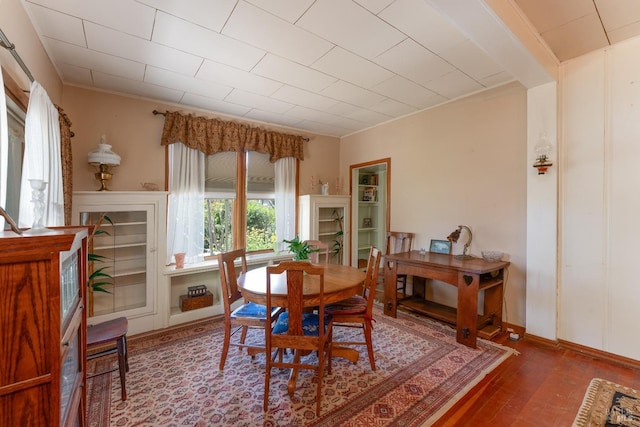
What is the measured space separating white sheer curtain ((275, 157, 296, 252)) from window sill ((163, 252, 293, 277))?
0.25 m

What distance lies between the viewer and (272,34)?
2.04m

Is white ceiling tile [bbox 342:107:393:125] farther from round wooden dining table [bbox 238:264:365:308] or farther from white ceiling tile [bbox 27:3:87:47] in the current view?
white ceiling tile [bbox 27:3:87:47]

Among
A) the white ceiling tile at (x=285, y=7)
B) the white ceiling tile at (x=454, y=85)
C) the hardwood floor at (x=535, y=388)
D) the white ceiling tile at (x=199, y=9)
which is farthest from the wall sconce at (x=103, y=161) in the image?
the hardwood floor at (x=535, y=388)

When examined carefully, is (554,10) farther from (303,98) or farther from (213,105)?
(213,105)

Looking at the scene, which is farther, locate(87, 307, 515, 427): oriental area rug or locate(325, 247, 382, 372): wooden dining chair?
locate(325, 247, 382, 372): wooden dining chair

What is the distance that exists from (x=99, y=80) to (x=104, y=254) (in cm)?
178

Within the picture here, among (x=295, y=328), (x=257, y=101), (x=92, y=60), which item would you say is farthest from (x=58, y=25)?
(x=295, y=328)

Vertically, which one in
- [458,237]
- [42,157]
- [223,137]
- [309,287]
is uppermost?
[223,137]

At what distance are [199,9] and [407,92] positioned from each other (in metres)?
2.22

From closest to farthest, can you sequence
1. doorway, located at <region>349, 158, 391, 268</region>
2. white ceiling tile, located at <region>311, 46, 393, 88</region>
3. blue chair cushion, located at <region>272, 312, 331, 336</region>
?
blue chair cushion, located at <region>272, 312, 331, 336</region> → white ceiling tile, located at <region>311, 46, 393, 88</region> → doorway, located at <region>349, 158, 391, 268</region>

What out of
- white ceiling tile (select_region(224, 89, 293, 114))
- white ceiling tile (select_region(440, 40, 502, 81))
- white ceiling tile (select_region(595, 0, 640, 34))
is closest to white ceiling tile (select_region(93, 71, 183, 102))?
white ceiling tile (select_region(224, 89, 293, 114))

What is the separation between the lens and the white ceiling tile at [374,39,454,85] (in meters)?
2.23

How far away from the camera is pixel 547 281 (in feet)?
8.48

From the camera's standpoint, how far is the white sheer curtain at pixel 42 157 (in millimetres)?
1589
